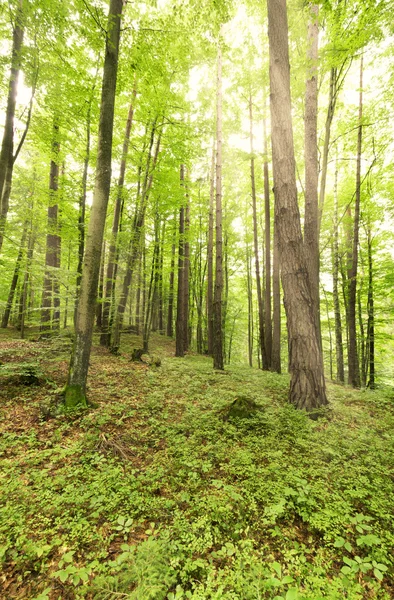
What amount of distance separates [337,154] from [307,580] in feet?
47.6

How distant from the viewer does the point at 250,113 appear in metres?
10.8

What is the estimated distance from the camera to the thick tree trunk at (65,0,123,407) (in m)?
4.53

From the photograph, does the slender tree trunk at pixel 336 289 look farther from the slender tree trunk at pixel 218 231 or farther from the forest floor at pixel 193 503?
the forest floor at pixel 193 503

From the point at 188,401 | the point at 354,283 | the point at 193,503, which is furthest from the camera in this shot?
the point at 354,283

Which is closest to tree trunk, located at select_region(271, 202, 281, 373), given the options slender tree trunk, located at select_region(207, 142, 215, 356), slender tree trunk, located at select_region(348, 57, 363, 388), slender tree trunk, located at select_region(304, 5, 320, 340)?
slender tree trunk, located at select_region(348, 57, 363, 388)

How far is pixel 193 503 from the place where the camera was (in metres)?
2.67

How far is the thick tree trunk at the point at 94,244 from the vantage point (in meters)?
4.53

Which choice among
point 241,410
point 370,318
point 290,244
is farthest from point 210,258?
point 241,410

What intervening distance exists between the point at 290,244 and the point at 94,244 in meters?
3.73

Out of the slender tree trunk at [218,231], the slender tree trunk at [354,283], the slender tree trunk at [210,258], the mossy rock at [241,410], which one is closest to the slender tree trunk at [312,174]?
the mossy rock at [241,410]

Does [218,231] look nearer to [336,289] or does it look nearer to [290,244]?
[290,244]

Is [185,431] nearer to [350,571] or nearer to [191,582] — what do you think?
[191,582]

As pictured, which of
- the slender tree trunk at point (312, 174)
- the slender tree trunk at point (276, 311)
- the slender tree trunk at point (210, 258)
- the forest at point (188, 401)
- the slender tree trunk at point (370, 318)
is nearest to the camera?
the forest at point (188, 401)

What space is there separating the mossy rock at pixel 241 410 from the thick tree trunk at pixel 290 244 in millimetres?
855
